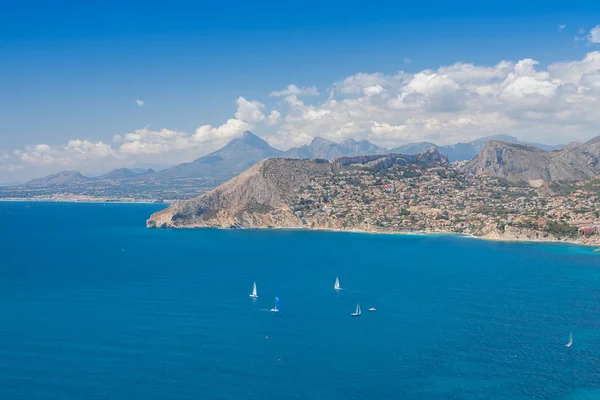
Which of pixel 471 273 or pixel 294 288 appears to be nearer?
pixel 294 288

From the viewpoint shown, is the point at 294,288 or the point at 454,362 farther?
the point at 294,288

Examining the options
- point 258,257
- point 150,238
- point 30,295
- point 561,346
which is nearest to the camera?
point 561,346

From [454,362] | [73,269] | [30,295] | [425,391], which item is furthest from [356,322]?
[73,269]

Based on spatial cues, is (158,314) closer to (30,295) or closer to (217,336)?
(217,336)

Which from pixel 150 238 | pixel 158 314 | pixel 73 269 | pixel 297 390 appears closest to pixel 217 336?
pixel 158 314

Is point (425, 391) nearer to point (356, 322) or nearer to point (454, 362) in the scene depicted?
point (454, 362)

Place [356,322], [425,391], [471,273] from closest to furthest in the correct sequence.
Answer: [425,391]
[356,322]
[471,273]
